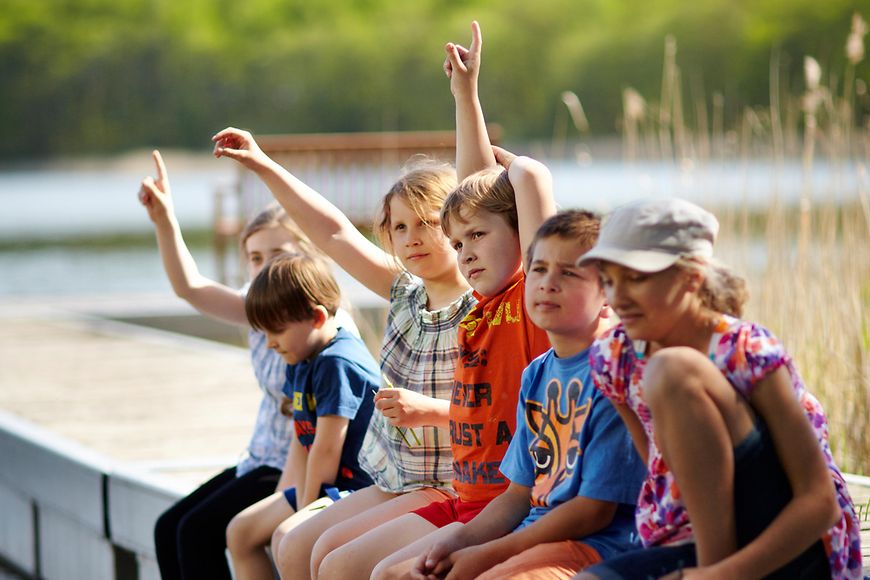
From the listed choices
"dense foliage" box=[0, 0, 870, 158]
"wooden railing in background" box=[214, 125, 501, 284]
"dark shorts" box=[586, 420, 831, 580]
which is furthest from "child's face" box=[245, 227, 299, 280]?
"dense foliage" box=[0, 0, 870, 158]

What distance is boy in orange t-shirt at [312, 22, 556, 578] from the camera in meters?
2.43

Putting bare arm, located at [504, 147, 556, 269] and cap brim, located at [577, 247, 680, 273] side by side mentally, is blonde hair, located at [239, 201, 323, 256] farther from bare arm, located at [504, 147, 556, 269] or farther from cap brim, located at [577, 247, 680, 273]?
cap brim, located at [577, 247, 680, 273]

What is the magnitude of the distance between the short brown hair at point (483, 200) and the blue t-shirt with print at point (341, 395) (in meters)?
0.62

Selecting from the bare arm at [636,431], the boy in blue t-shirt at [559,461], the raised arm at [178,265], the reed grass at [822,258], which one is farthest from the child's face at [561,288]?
the reed grass at [822,258]

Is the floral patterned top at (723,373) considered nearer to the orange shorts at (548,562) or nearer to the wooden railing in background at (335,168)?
the orange shorts at (548,562)

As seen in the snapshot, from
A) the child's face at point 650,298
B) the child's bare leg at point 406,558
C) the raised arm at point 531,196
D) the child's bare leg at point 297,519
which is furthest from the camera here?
the child's bare leg at point 297,519

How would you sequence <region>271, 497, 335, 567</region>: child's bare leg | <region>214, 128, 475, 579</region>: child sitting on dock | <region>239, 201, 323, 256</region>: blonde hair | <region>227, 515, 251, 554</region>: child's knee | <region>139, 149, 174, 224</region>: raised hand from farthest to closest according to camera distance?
1. <region>239, 201, 323, 256</region>: blonde hair
2. <region>139, 149, 174, 224</region>: raised hand
3. <region>227, 515, 251, 554</region>: child's knee
4. <region>271, 497, 335, 567</region>: child's bare leg
5. <region>214, 128, 475, 579</region>: child sitting on dock

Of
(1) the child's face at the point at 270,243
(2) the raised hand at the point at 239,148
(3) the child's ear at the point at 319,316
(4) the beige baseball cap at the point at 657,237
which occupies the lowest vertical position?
(3) the child's ear at the point at 319,316

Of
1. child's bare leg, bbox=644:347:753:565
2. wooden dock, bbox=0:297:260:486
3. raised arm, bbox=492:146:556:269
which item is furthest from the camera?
wooden dock, bbox=0:297:260:486

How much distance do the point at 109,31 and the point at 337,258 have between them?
57.1 meters

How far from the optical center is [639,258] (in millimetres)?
1790

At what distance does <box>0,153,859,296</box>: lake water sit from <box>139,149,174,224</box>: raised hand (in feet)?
3.69

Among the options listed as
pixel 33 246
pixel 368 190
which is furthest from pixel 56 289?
pixel 33 246

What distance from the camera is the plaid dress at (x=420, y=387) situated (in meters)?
2.74
